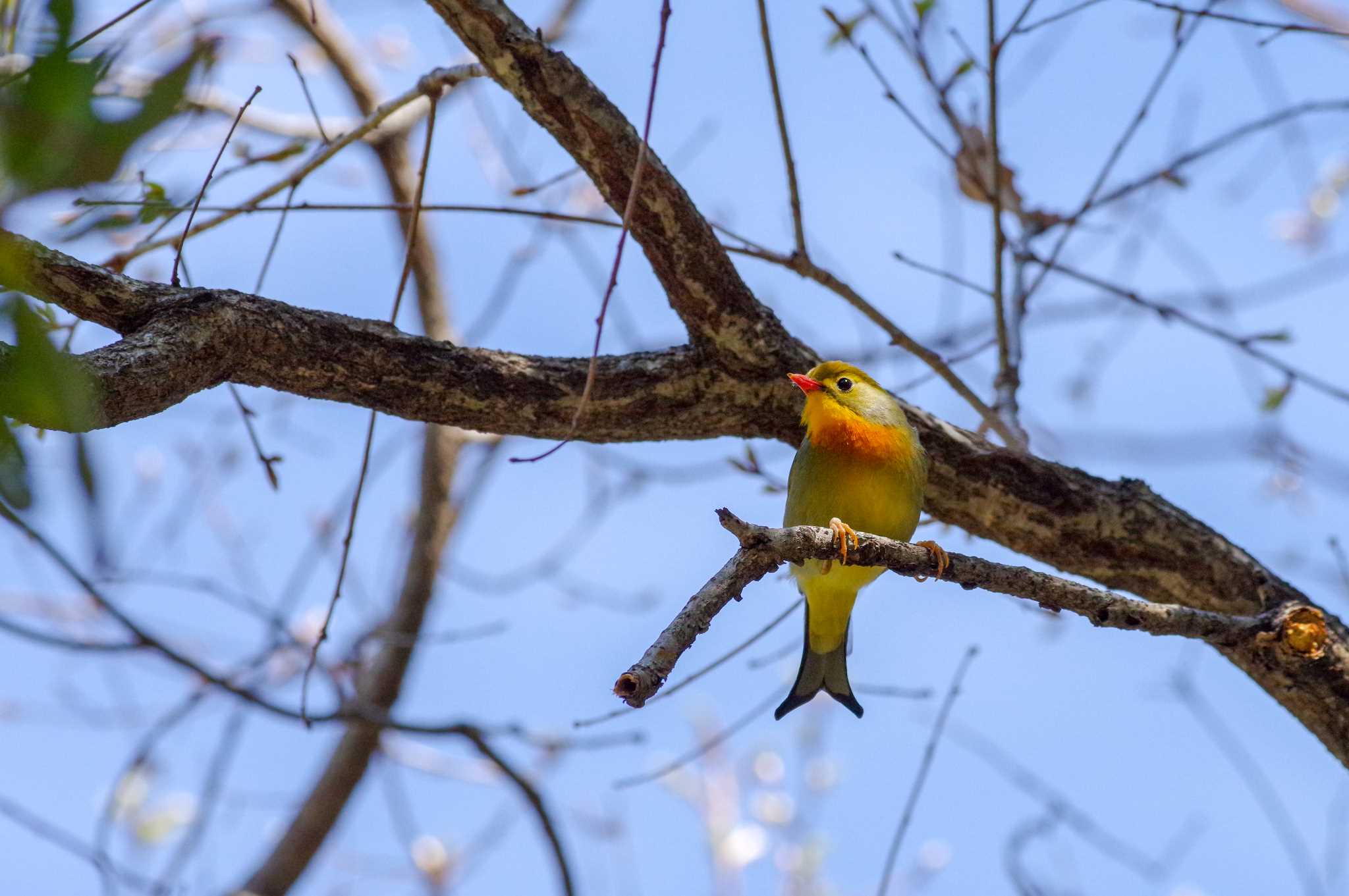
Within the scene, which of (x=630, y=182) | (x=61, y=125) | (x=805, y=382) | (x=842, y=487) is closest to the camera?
(x=61, y=125)

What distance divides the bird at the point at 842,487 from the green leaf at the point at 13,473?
2767mm

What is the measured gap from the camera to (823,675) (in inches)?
158

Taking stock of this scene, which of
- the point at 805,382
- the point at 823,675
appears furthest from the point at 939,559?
the point at 823,675

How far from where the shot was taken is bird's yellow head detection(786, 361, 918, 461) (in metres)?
3.66

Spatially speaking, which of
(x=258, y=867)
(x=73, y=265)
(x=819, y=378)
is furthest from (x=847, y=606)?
(x=258, y=867)

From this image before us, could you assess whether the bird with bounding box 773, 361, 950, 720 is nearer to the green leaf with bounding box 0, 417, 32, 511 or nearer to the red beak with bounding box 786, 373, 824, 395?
the red beak with bounding box 786, 373, 824, 395

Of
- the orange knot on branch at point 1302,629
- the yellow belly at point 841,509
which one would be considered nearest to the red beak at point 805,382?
the yellow belly at point 841,509

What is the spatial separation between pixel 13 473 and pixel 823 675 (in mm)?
3449

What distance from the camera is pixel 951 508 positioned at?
12.2ft

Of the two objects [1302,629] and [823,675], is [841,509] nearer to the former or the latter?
[823,675]

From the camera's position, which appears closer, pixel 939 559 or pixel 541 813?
pixel 939 559

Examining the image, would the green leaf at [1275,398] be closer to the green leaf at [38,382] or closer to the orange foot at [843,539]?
the orange foot at [843,539]

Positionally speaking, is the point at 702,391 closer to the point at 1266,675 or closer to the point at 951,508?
the point at 951,508

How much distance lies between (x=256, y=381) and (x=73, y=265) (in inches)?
19.2
